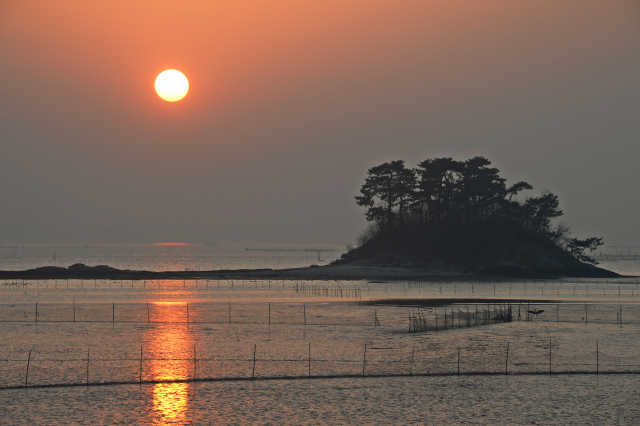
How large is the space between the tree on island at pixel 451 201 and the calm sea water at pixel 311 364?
82.2m

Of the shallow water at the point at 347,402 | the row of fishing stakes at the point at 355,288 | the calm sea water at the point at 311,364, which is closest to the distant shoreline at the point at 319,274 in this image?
the row of fishing stakes at the point at 355,288

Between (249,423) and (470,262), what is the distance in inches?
4795

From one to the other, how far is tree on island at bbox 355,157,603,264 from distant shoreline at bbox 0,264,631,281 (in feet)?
69.1

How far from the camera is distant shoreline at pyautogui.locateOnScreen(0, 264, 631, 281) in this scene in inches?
4656

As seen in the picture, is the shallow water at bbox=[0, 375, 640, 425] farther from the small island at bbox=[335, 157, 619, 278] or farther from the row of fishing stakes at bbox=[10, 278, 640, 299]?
the small island at bbox=[335, 157, 619, 278]

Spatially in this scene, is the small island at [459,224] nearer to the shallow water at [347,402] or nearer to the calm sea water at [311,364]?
the calm sea water at [311,364]

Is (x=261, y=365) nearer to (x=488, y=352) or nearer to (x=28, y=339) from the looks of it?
(x=488, y=352)

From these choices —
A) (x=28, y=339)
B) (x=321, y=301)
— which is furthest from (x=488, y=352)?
(x=321, y=301)

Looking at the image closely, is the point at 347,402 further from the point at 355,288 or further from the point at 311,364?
the point at 355,288

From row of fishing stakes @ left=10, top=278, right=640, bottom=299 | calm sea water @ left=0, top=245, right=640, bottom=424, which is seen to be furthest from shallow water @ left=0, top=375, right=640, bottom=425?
row of fishing stakes @ left=10, top=278, right=640, bottom=299

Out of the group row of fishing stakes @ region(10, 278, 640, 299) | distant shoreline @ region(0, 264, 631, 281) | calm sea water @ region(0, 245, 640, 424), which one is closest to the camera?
calm sea water @ region(0, 245, 640, 424)

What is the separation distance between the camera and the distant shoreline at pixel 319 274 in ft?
388

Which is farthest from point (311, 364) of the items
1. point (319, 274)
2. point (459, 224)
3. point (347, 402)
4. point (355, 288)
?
point (459, 224)

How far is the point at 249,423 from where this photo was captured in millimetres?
24953
